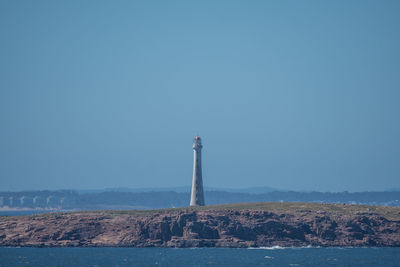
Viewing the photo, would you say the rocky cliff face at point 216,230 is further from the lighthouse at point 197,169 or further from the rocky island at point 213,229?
the lighthouse at point 197,169

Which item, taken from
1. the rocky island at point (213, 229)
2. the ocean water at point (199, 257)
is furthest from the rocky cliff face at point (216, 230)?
the ocean water at point (199, 257)

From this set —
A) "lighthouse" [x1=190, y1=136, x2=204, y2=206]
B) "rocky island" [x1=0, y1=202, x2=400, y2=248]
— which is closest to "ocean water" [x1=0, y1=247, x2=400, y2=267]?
"rocky island" [x1=0, y1=202, x2=400, y2=248]

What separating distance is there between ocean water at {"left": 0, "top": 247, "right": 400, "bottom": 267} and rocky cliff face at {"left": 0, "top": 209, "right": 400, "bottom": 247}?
1.44m

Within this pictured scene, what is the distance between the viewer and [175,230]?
9725cm

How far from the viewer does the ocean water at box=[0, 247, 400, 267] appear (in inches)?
3231

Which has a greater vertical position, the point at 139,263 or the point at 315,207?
the point at 315,207

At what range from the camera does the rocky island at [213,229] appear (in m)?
96.8

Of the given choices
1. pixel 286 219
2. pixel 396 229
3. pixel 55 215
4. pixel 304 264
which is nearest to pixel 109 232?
pixel 55 215

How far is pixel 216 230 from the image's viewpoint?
97.5 meters

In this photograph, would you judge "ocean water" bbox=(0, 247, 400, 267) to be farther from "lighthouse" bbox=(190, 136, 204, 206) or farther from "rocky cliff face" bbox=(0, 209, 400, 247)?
"lighthouse" bbox=(190, 136, 204, 206)

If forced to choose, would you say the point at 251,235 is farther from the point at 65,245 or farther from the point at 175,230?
the point at 65,245

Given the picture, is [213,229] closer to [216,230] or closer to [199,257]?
[216,230]

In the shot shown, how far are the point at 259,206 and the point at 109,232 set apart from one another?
26.0 metres

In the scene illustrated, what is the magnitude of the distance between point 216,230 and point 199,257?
1017 centimetres
